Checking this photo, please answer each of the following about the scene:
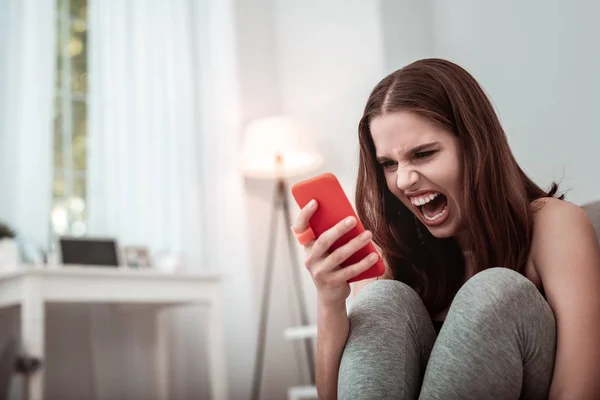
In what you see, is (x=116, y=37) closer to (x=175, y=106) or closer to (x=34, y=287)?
(x=175, y=106)

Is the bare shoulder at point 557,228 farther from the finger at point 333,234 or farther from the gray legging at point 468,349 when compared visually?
the finger at point 333,234

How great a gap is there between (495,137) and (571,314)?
299mm

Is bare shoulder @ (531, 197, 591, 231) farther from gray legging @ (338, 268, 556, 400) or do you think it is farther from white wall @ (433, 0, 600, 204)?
white wall @ (433, 0, 600, 204)

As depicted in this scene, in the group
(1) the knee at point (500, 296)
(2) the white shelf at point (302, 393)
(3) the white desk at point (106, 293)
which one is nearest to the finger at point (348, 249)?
(1) the knee at point (500, 296)

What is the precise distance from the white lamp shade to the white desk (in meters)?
0.57

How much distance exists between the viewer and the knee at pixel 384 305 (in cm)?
95

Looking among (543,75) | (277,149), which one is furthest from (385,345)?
(277,149)

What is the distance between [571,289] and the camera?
0.93 metres

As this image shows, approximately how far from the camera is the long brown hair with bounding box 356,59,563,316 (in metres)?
1.05

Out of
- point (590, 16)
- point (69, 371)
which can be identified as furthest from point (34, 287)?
point (590, 16)

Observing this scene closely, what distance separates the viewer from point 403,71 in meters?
1.15

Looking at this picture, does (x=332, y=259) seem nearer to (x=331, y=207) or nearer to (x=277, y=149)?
(x=331, y=207)

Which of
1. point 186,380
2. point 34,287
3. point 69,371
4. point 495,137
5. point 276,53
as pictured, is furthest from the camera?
point 276,53

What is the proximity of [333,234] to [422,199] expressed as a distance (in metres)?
0.24
